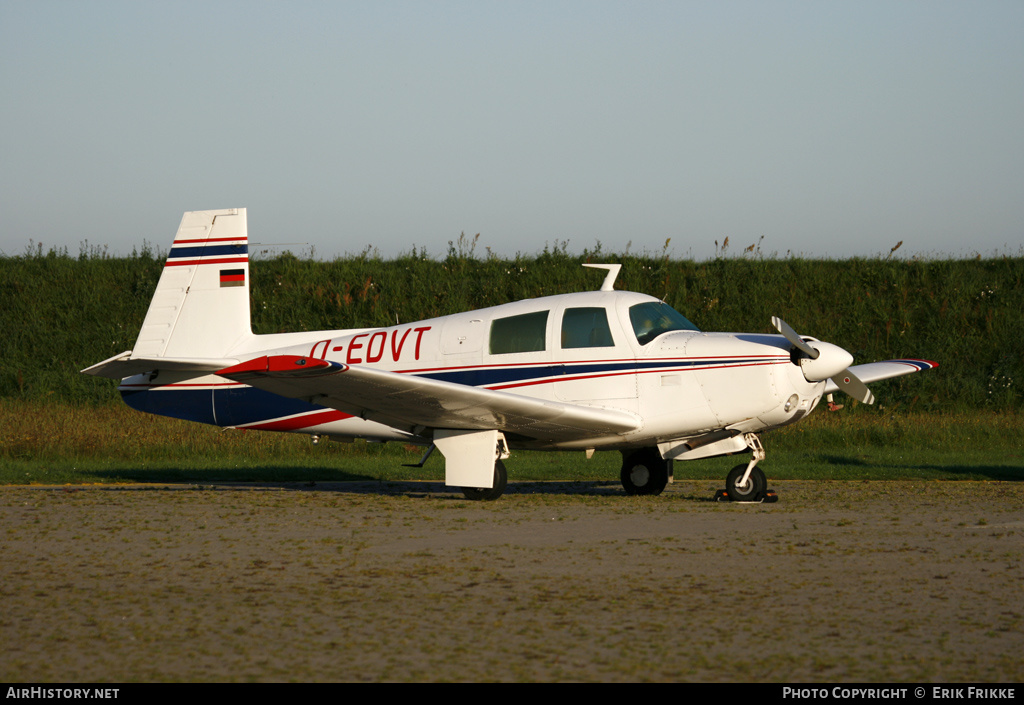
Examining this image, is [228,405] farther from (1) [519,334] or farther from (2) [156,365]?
(1) [519,334]

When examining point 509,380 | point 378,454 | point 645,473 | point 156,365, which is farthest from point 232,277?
point 378,454

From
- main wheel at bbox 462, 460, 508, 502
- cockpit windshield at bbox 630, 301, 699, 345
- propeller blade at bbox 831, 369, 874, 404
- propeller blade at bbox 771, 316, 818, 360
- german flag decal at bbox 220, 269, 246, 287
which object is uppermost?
german flag decal at bbox 220, 269, 246, 287

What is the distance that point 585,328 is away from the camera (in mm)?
10828

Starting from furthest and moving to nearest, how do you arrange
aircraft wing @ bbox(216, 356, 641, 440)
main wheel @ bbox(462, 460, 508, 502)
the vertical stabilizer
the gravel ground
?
the vertical stabilizer, main wheel @ bbox(462, 460, 508, 502), aircraft wing @ bbox(216, 356, 641, 440), the gravel ground

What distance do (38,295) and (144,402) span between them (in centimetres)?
1819

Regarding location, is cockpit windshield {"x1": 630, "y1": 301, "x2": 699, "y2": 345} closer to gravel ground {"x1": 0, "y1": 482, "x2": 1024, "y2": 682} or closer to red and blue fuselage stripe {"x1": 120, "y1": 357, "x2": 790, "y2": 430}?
gravel ground {"x1": 0, "y1": 482, "x2": 1024, "y2": 682}

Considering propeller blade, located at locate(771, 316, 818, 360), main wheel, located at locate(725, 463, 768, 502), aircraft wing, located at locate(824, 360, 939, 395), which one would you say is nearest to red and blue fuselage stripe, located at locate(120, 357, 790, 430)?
main wheel, located at locate(725, 463, 768, 502)

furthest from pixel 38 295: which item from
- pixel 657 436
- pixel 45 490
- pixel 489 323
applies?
pixel 657 436

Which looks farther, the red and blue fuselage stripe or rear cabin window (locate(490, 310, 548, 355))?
the red and blue fuselage stripe

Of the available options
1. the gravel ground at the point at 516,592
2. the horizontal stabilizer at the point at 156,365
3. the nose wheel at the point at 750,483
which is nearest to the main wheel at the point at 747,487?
the nose wheel at the point at 750,483

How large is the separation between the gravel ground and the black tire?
116 cm

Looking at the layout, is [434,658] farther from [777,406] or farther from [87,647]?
[777,406]

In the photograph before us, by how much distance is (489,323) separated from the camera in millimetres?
11289

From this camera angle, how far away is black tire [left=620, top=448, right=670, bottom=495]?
11828mm
